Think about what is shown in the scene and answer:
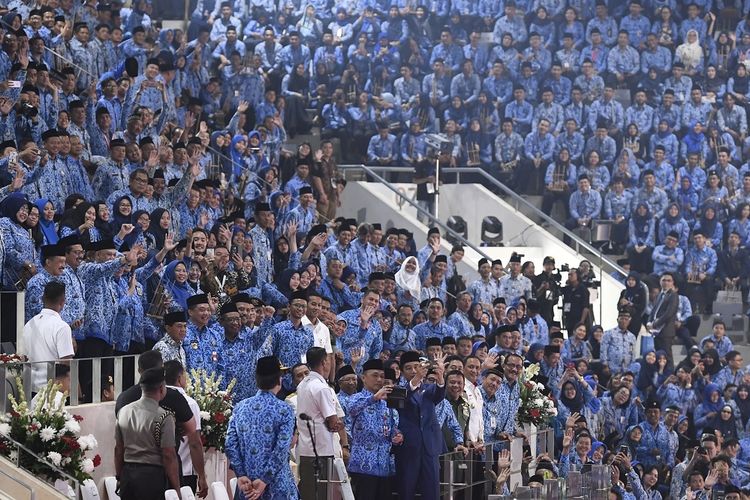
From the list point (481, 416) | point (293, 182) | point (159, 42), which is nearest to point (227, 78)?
point (159, 42)

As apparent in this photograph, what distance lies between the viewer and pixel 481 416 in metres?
14.8

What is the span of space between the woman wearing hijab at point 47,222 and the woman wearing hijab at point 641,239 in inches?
470

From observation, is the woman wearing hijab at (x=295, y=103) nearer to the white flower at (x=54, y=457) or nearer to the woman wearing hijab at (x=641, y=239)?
the woman wearing hijab at (x=641, y=239)

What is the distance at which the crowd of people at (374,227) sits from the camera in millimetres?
12828

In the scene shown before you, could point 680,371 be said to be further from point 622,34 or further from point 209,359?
point 209,359

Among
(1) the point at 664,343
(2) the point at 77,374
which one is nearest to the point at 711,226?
(1) the point at 664,343

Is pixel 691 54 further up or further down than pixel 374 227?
further up

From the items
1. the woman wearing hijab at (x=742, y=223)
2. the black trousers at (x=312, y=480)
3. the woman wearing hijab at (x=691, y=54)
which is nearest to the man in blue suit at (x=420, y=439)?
the black trousers at (x=312, y=480)

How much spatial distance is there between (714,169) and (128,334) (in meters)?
13.9

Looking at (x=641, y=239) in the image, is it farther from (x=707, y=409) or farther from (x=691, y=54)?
(x=691, y=54)

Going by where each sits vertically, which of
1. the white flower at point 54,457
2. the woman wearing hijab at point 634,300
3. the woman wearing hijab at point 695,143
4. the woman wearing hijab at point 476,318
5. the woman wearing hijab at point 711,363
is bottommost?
the white flower at point 54,457

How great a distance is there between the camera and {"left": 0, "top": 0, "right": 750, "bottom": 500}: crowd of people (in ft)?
42.1

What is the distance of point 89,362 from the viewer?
12109mm

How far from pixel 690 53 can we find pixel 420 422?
16258 millimetres
